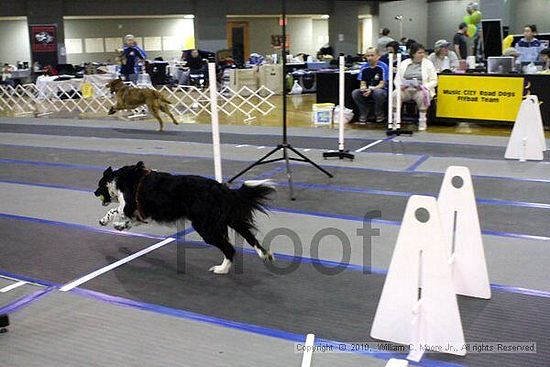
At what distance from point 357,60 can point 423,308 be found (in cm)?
1870

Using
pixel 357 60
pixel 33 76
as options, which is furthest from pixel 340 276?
A: pixel 33 76

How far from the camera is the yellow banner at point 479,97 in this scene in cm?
973

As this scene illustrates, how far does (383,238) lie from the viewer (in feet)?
15.4

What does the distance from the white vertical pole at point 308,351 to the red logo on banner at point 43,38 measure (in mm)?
21835

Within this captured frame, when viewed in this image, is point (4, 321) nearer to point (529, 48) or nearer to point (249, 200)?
point (249, 200)

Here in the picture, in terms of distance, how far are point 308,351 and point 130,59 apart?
1234 centimetres

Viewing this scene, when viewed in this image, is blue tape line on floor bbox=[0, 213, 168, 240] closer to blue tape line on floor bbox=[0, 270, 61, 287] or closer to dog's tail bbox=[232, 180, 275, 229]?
blue tape line on floor bbox=[0, 270, 61, 287]

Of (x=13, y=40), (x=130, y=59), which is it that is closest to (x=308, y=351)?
(x=130, y=59)

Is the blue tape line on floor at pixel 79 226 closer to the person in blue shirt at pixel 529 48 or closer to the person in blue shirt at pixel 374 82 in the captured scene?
the person in blue shirt at pixel 374 82

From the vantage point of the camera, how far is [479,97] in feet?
32.8

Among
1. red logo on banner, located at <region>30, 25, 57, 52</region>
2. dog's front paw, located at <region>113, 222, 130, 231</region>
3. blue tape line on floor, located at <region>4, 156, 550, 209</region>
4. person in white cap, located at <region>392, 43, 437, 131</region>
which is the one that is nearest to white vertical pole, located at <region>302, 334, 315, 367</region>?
dog's front paw, located at <region>113, 222, 130, 231</region>

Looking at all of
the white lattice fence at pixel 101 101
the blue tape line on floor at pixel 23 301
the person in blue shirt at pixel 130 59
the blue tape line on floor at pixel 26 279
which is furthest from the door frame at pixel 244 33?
the blue tape line on floor at pixel 23 301

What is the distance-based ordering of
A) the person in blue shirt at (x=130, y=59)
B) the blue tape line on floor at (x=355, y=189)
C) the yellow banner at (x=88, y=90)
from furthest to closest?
the yellow banner at (x=88, y=90), the person in blue shirt at (x=130, y=59), the blue tape line on floor at (x=355, y=189)

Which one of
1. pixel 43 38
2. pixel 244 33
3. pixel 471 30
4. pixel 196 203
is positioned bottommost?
pixel 196 203
